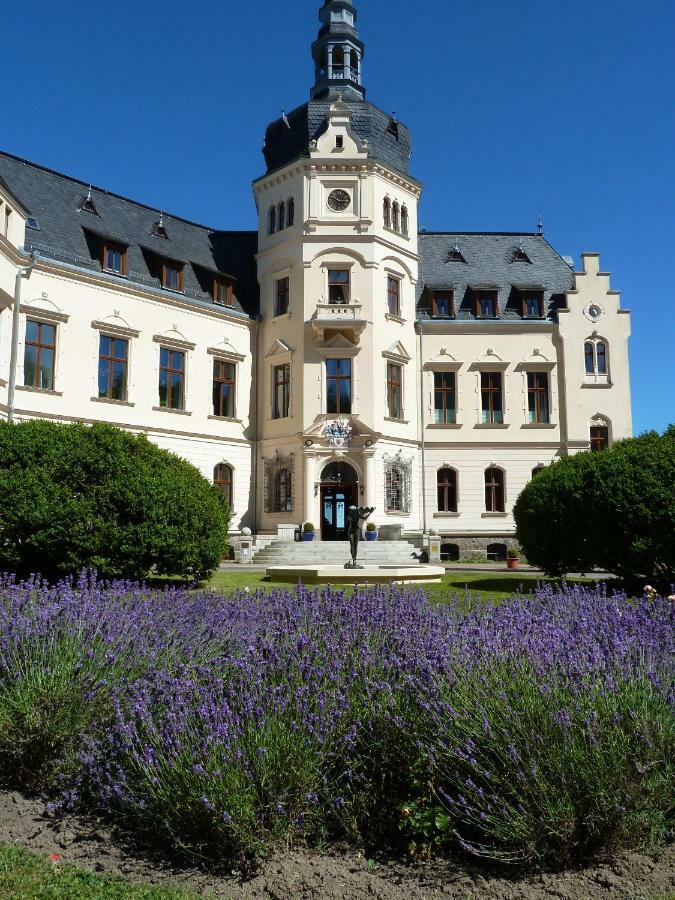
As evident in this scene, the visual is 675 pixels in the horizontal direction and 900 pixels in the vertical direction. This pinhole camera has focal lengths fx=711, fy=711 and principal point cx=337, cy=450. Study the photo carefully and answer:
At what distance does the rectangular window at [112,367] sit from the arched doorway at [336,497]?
9266 millimetres

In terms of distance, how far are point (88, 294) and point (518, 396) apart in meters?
20.4

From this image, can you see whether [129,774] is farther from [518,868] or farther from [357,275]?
[357,275]

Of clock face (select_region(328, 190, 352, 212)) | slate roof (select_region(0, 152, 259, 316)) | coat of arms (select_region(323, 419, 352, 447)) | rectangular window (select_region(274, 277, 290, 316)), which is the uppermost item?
clock face (select_region(328, 190, 352, 212))

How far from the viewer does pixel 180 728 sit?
13.6 ft

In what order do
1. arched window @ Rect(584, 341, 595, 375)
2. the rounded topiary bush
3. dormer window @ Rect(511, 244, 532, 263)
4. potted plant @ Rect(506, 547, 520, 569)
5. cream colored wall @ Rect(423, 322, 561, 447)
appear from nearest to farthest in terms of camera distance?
the rounded topiary bush < potted plant @ Rect(506, 547, 520, 569) < cream colored wall @ Rect(423, 322, 561, 447) < arched window @ Rect(584, 341, 595, 375) < dormer window @ Rect(511, 244, 532, 263)

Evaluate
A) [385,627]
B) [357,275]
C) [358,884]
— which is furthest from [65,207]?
[358,884]

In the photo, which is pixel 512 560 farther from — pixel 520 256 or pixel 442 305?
pixel 520 256

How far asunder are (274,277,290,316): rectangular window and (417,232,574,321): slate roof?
687 cm

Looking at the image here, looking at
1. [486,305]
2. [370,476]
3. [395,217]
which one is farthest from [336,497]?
[395,217]

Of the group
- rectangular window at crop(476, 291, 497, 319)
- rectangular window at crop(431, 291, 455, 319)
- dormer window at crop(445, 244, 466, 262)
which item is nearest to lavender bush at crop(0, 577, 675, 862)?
rectangular window at crop(431, 291, 455, 319)

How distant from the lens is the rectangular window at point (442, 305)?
35531 millimetres

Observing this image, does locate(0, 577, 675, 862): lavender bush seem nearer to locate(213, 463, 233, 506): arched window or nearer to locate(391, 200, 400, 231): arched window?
locate(213, 463, 233, 506): arched window

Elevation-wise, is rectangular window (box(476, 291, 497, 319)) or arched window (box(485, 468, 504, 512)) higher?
rectangular window (box(476, 291, 497, 319))

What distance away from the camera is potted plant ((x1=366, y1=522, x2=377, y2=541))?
97.0 feet
